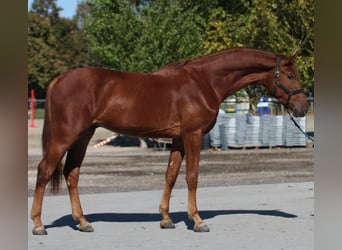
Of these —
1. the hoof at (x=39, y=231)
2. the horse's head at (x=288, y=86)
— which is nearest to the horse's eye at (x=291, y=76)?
the horse's head at (x=288, y=86)

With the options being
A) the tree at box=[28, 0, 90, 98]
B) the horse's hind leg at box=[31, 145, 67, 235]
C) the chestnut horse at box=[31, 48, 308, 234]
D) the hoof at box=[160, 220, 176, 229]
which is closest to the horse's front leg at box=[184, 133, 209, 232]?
the chestnut horse at box=[31, 48, 308, 234]

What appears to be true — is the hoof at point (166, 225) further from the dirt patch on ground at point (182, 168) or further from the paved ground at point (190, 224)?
the dirt patch on ground at point (182, 168)

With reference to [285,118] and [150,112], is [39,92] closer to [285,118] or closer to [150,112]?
[285,118]

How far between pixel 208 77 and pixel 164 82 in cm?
50

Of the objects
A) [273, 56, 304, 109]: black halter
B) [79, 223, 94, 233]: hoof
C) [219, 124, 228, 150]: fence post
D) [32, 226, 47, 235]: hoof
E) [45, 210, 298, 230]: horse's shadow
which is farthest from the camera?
[219, 124, 228, 150]: fence post

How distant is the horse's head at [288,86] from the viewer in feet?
24.7

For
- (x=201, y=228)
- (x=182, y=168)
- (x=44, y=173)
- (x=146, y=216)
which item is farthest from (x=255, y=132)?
(x=44, y=173)

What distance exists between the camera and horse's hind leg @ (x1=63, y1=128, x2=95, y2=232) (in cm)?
736

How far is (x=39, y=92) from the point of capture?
59.4 metres

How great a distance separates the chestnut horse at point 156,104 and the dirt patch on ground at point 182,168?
4196 millimetres

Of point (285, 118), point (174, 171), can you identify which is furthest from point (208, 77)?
point (285, 118)

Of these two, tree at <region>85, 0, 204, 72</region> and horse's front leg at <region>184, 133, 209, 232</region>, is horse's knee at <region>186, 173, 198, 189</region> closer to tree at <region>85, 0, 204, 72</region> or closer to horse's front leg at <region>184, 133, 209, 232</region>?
horse's front leg at <region>184, 133, 209, 232</region>

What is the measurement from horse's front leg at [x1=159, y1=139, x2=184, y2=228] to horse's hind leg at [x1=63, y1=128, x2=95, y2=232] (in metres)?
0.84

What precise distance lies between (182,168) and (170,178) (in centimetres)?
814
